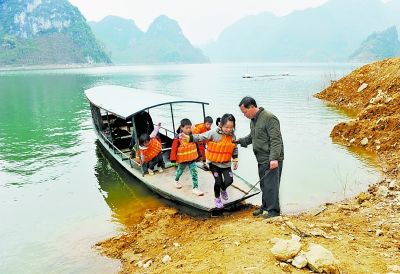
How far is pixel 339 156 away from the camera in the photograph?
48.6 ft

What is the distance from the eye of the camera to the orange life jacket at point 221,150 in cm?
777

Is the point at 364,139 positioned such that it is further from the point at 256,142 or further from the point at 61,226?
the point at 61,226

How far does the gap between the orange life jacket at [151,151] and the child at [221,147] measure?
328 cm

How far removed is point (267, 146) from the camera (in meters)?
7.05

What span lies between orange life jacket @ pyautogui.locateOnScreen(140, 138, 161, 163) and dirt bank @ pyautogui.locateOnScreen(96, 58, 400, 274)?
6.35 ft

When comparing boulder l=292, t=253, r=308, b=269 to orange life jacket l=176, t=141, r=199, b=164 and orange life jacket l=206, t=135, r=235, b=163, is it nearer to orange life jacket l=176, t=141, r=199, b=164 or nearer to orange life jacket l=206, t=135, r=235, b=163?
orange life jacket l=206, t=135, r=235, b=163

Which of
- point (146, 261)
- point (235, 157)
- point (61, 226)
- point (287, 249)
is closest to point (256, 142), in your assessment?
point (235, 157)

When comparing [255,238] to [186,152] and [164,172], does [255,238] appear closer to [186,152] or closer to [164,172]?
[186,152]

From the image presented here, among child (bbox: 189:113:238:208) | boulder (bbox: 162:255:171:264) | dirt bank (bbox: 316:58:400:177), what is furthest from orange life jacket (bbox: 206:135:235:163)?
dirt bank (bbox: 316:58:400:177)

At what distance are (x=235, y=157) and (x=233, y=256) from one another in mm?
2977

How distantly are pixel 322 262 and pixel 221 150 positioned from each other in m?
3.50

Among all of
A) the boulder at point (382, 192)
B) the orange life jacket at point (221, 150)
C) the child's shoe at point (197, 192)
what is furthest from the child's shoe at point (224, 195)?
the boulder at point (382, 192)

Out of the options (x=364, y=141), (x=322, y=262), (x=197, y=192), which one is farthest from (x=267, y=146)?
(x=364, y=141)

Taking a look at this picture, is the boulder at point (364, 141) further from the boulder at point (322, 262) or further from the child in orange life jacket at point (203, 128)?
the boulder at point (322, 262)
